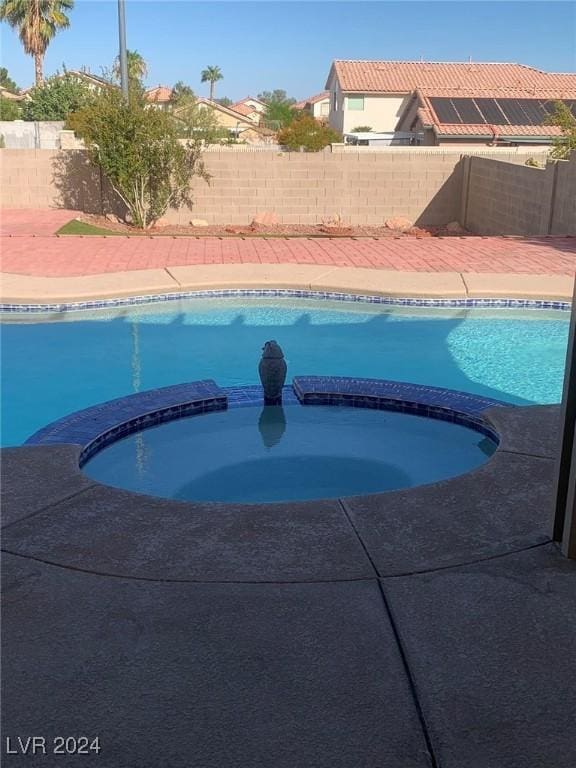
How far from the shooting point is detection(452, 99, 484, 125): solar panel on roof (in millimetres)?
36812

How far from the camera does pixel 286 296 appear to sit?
1137 centimetres

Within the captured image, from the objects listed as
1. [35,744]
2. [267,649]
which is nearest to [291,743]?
[267,649]

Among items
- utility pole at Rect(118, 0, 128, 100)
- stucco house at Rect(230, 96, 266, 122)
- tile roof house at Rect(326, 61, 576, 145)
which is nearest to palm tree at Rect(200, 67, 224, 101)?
stucco house at Rect(230, 96, 266, 122)

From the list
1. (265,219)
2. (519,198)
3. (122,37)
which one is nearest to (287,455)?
(519,198)

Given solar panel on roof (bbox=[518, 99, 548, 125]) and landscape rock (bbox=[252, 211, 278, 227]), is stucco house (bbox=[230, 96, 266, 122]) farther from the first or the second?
landscape rock (bbox=[252, 211, 278, 227])

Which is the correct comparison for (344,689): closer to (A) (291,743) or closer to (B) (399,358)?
(A) (291,743)

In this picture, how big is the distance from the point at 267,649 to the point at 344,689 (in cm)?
33

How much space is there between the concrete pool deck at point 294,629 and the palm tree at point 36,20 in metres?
44.0

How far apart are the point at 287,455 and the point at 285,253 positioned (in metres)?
8.41

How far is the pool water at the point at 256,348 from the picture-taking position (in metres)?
8.27

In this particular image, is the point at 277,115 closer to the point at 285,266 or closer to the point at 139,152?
the point at 139,152

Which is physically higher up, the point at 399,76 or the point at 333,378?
the point at 399,76

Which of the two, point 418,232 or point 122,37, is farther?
point 122,37

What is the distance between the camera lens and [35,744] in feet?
7.50
